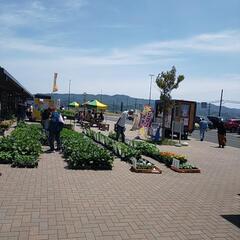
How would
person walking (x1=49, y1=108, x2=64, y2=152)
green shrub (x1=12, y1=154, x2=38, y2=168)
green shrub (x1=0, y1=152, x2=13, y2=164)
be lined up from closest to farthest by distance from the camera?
green shrub (x1=12, y1=154, x2=38, y2=168)
green shrub (x1=0, y1=152, x2=13, y2=164)
person walking (x1=49, y1=108, x2=64, y2=152)

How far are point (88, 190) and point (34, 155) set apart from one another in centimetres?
405

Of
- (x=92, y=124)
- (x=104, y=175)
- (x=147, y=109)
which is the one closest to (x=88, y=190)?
(x=104, y=175)

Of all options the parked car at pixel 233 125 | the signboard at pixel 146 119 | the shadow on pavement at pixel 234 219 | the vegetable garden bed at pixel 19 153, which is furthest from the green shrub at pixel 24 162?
the parked car at pixel 233 125

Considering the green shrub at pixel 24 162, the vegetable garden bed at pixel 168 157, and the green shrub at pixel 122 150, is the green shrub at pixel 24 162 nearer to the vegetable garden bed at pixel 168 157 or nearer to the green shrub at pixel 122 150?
the green shrub at pixel 122 150

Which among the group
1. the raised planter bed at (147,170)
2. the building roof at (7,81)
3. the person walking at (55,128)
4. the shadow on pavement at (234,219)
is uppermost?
the building roof at (7,81)

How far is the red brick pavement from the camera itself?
609 cm

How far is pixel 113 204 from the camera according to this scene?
301 inches

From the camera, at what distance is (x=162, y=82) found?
23656 millimetres

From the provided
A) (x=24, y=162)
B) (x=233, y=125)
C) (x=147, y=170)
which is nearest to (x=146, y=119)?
(x=147, y=170)

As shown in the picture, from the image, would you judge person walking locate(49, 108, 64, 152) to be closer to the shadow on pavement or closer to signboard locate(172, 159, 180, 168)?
signboard locate(172, 159, 180, 168)

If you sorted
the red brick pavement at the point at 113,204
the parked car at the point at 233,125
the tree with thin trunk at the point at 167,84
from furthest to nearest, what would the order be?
1. the parked car at the point at 233,125
2. the tree with thin trunk at the point at 167,84
3. the red brick pavement at the point at 113,204

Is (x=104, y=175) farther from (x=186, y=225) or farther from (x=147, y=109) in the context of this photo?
(x=147, y=109)

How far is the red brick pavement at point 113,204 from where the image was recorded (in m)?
6.09

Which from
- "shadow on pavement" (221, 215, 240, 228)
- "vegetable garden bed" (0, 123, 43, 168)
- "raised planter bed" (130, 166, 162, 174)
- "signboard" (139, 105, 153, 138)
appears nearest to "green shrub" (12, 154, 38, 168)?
"vegetable garden bed" (0, 123, 43, 168)
